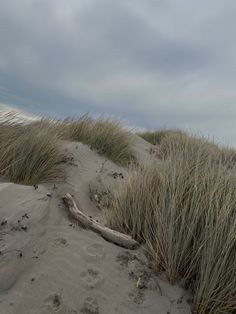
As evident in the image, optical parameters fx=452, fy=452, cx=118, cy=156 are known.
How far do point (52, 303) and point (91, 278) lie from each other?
45 cm

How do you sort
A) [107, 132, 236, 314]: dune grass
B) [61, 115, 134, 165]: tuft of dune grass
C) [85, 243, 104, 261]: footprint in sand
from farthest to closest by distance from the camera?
[61, 115, 134, 165]: tuft of dune grass
[85, 243, 104, 261]: footprint in sand
[107, 132, 236, 314]: dune grass

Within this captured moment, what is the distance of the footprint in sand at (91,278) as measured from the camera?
12.1 ft

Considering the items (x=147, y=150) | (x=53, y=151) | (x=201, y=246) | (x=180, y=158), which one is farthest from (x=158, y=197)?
(x=147, y=150)

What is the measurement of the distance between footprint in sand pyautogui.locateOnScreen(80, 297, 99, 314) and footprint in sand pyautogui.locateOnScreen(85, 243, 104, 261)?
547 mm

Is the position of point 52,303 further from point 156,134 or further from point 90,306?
point 156,134

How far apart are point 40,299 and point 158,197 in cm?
169

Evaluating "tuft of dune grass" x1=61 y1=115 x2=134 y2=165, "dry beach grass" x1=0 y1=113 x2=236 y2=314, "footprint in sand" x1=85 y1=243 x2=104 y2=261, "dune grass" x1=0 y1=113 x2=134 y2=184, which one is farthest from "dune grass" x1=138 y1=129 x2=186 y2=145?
"footprint in sand" x1=85 y1=243 x2=104 y2=261

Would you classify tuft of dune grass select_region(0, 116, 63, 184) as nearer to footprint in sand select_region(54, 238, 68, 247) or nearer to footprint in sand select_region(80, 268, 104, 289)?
footprint in sand select_region(54, 238, 68, 247)

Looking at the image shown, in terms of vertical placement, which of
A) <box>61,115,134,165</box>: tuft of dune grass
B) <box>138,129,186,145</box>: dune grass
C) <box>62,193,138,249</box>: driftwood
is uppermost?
<box>138,129,186,145</box>: dune grass

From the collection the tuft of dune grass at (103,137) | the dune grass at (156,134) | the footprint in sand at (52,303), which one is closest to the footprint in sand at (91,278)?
the footprint in sand at (52,303)

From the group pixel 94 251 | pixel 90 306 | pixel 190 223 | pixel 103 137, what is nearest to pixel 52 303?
pixel 90 306

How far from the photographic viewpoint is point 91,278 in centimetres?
379

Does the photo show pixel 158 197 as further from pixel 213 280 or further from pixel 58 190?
pixel 58 190

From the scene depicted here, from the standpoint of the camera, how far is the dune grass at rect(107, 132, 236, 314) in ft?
12.1
